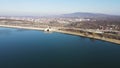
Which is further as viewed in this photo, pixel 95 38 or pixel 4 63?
pixel 95 38

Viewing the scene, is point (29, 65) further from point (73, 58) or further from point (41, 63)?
point (73, 58)

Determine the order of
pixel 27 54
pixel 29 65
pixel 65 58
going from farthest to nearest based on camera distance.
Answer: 1. pixel 27 54
2. pixel 65 58
3. pixel 29 65

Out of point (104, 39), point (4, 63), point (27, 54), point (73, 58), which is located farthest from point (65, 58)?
point (104, 39)

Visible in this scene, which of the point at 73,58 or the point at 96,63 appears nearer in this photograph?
the point at 96,63

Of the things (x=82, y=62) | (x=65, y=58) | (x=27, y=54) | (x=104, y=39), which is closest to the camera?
(x=82, y=62)

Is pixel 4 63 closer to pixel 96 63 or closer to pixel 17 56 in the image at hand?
pixel 17 56

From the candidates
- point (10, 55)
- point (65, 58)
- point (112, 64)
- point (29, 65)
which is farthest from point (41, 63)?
point (112, 64)

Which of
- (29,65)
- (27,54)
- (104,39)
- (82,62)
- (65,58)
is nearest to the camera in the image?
(29,65)

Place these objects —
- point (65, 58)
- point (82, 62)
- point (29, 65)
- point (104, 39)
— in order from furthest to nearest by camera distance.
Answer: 1. point (104, 39)
2. point (65, 58)
3. point (82, 62)
4. point (29, 65)
